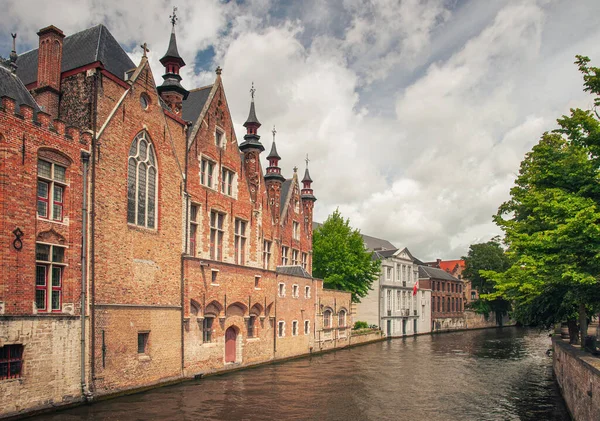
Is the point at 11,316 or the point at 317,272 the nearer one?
the point at 11,316

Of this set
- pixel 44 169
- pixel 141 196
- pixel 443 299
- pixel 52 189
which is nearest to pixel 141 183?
pixel 141 196

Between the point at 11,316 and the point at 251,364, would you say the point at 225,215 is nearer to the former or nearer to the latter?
the point at 251,364

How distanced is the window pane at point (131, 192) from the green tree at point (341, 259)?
27.7 m

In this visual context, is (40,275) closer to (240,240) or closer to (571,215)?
(240,240)

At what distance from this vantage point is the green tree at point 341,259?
48.2m

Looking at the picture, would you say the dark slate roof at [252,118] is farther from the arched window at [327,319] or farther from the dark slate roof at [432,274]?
the dark slate roof at [432,274]

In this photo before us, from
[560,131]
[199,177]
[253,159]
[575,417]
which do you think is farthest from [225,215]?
[575,417]

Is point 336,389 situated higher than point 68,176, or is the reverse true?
point 68,176

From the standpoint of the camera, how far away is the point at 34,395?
1684 centimetres

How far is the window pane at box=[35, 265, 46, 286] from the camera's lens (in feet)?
58.4

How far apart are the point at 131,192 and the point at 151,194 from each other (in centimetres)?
136

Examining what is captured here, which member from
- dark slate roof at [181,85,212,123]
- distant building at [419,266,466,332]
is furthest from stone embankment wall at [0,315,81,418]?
distant building at [419,266,466,332]

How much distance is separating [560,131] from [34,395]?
21.2 metres

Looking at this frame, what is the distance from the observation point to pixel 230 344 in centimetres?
2848
